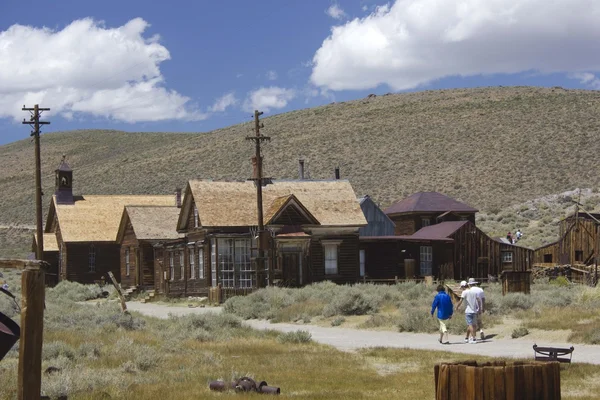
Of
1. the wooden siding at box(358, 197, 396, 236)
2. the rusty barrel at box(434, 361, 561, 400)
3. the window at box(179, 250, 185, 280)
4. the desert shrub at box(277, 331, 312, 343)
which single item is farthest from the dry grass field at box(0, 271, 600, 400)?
the wooden siding at box(358, 197, 396, 236)

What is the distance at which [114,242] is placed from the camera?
53.2 metres

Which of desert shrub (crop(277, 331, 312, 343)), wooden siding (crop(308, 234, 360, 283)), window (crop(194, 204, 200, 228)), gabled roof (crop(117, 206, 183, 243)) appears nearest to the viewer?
desert shrub (crop(277, 331, 312, 343))

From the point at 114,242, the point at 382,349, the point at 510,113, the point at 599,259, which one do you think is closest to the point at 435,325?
the point at 382,349

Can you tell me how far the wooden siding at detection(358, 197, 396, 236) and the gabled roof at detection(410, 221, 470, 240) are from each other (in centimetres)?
238

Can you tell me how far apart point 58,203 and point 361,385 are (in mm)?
44671

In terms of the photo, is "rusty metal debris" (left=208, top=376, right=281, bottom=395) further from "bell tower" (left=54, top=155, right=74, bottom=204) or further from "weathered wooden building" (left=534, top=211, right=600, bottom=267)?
"bell tower" (left=54, top=155, right=74, bottom=204)

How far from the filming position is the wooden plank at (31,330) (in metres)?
8.51

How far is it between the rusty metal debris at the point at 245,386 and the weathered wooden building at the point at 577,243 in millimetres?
31357

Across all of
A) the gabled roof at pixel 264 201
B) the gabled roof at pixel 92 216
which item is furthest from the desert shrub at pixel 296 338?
the gabled roof at pixel 92 216

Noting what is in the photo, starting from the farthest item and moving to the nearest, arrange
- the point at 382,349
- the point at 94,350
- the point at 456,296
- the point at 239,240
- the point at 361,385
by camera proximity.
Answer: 1. the point at 239,240
2. the point at 456,296
3. the point at 382,349
4. the point at 94,350
5. the point at 361,385

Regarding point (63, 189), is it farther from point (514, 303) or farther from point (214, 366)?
point (214, 366)

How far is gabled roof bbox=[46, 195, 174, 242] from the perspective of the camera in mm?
52984

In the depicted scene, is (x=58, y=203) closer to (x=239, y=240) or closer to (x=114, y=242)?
(x=114, y=242)

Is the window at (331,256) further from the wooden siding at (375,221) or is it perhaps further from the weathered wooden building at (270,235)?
A: the wooden siding at (375,221)
